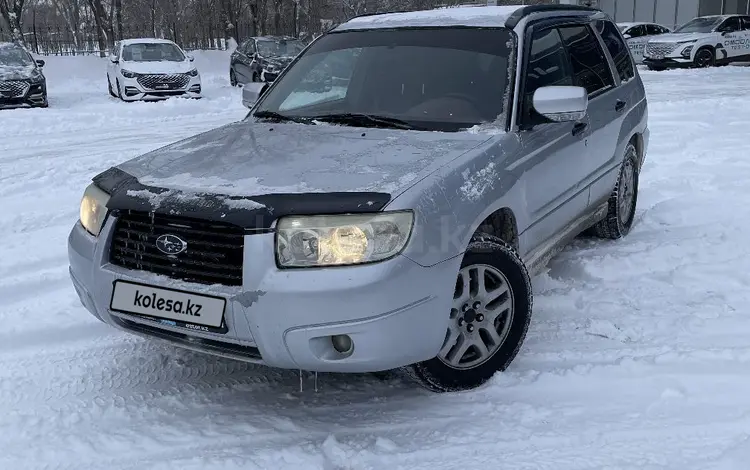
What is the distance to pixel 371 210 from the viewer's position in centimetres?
278

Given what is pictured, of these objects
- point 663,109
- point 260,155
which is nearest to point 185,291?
point 260,155

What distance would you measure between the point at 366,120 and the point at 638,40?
22.6 m

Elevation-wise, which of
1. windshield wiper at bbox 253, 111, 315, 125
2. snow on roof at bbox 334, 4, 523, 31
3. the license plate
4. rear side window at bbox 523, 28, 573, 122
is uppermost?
snow on roof at bbox 334, 4, 523, 31

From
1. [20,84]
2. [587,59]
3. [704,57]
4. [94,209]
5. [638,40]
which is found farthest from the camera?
[638,40]

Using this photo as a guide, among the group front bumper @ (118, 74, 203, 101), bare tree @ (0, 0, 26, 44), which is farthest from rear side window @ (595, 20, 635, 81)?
bare tree @ (0, 0, 26, 44)

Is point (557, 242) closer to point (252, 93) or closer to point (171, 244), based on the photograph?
point (252, 93)

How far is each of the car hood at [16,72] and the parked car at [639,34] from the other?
17707 millimetres

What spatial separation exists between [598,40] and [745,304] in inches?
83.2

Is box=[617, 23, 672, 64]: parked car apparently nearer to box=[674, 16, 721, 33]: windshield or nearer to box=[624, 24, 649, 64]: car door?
box=[624, 24, 649, 64]: car door

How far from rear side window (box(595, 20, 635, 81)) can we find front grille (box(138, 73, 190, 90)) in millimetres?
11662

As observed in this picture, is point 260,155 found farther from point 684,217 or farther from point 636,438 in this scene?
point 684,217

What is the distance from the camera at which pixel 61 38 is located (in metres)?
30.6

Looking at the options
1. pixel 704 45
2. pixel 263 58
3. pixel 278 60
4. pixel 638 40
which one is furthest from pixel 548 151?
pixel 638 40

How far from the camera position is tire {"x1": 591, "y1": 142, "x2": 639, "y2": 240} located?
538 cm
